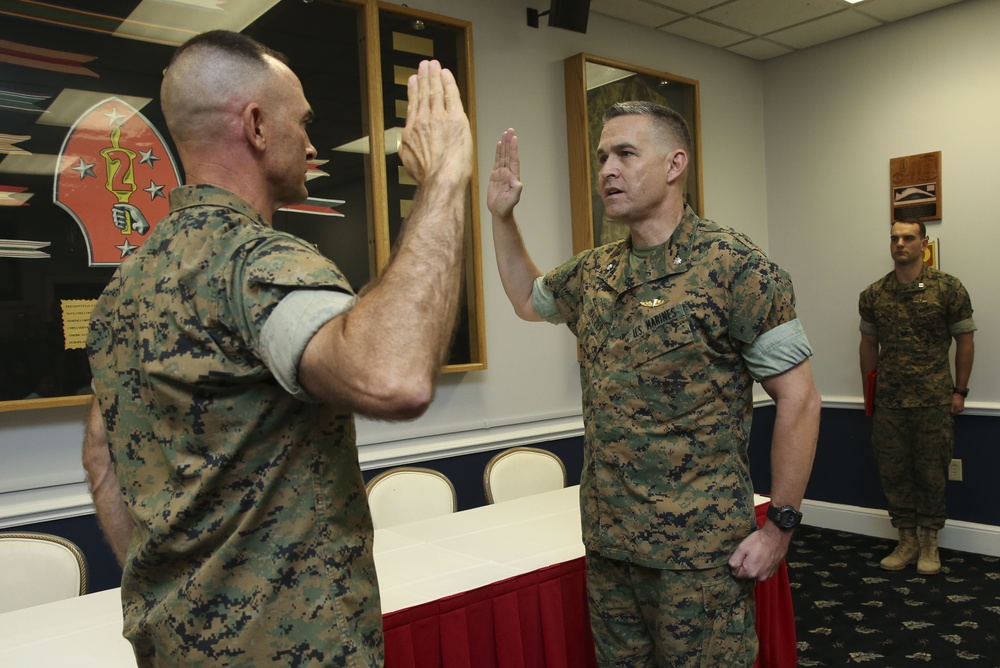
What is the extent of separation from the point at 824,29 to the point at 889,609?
3.44 m

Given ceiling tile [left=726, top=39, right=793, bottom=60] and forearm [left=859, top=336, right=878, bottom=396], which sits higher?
ceiling tile [left=726, top=39, right=793, bottom=60]

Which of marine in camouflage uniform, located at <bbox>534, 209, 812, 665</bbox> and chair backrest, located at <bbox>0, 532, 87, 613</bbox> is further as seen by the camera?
chair backrest, located at <bbox>0, 532, 87, 613</bbox>

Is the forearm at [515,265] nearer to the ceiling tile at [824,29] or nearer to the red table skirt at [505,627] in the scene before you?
the red table skirt at [505,627]

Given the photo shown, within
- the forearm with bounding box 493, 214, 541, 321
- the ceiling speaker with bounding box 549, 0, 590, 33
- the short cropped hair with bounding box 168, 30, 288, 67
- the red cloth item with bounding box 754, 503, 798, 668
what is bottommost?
the red cloth item with bounding box 754, 503, 798, 668

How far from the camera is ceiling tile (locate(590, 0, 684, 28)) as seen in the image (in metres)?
4.33

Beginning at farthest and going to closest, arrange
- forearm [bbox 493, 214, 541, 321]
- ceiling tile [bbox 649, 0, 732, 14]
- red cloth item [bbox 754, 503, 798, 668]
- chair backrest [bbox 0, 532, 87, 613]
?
ceiling tile [bbox 649, 0, 732, 14] < red cloth item [bbox 754, 503, 798, 668] < chair backrest [bbox 0, 532, 87, 613] < forearm [bbox 493, 214, 541, 321]

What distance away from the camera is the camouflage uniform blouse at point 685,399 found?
5.43 feet

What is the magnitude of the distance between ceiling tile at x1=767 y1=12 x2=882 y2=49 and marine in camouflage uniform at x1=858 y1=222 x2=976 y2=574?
135cm

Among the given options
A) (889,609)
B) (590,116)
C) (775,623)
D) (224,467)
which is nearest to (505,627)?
(775,623)

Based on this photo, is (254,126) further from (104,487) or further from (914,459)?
(914,459)

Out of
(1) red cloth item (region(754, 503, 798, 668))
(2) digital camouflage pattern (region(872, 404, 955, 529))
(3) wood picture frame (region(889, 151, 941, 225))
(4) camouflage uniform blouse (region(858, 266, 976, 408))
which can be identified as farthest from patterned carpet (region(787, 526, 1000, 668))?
(3) wood picture frame (region(889, 151, 941, 225))

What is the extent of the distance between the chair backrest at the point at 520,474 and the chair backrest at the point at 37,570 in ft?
4.65

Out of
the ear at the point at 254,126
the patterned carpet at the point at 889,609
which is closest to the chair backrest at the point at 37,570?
the ear at the point at 254,126

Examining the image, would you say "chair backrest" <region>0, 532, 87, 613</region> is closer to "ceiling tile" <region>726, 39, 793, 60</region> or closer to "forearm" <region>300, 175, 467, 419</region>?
"forearm" <region>300, 175, 467, 419</region>
